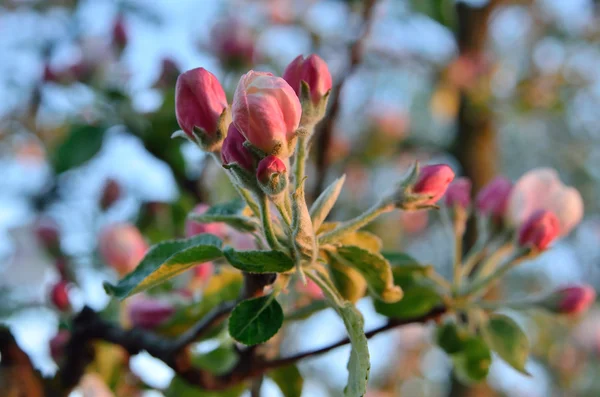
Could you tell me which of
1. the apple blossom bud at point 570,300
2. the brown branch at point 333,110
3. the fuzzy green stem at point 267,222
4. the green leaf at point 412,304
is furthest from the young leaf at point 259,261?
the brown branch at point 333,110

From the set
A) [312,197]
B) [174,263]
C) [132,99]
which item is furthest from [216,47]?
[174,263]

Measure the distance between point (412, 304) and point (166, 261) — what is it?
34 cm

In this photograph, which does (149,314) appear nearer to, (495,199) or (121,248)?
(121,248)

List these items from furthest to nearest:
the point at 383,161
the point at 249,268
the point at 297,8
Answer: the point at 297,8 → the point at 383,161 → the point at 249,268

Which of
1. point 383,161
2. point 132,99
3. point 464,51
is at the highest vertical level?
point 132,99

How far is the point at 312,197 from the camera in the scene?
61.4 inches

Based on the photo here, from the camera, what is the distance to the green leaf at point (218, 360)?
919 mm

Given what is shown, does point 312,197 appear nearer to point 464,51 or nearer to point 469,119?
point 469,119

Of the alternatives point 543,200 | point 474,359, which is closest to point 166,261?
point 474,359

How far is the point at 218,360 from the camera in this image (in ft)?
3.04

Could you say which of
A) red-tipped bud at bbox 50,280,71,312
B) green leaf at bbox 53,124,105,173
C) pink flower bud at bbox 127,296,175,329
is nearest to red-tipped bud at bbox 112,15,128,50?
green leaf at bbox 53,124,105,173

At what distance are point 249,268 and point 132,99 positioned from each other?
96 centimetres

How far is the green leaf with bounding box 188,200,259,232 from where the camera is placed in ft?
2.00

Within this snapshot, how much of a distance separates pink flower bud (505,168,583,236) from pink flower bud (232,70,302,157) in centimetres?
42
